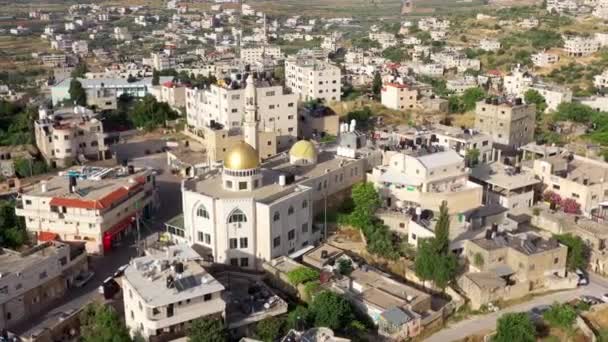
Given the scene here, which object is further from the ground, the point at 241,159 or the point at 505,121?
the point at 241,159

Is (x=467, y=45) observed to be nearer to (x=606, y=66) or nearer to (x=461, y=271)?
(x=606, y=66)

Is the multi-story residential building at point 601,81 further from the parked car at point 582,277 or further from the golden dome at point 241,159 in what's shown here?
the golden dome at point 241,159

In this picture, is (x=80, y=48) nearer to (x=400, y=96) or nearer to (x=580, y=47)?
(x=400, y=96)

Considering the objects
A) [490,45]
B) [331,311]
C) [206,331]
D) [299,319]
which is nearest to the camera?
[206,331]

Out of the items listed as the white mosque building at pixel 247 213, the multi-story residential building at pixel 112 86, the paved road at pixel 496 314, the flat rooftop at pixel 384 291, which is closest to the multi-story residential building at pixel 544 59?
the multi-story residential building at pixel 112 86

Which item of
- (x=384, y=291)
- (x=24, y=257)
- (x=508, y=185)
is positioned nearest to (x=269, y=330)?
(x=384, y=291)

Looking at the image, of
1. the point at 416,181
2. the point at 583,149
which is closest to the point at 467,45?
the point at 583,149
